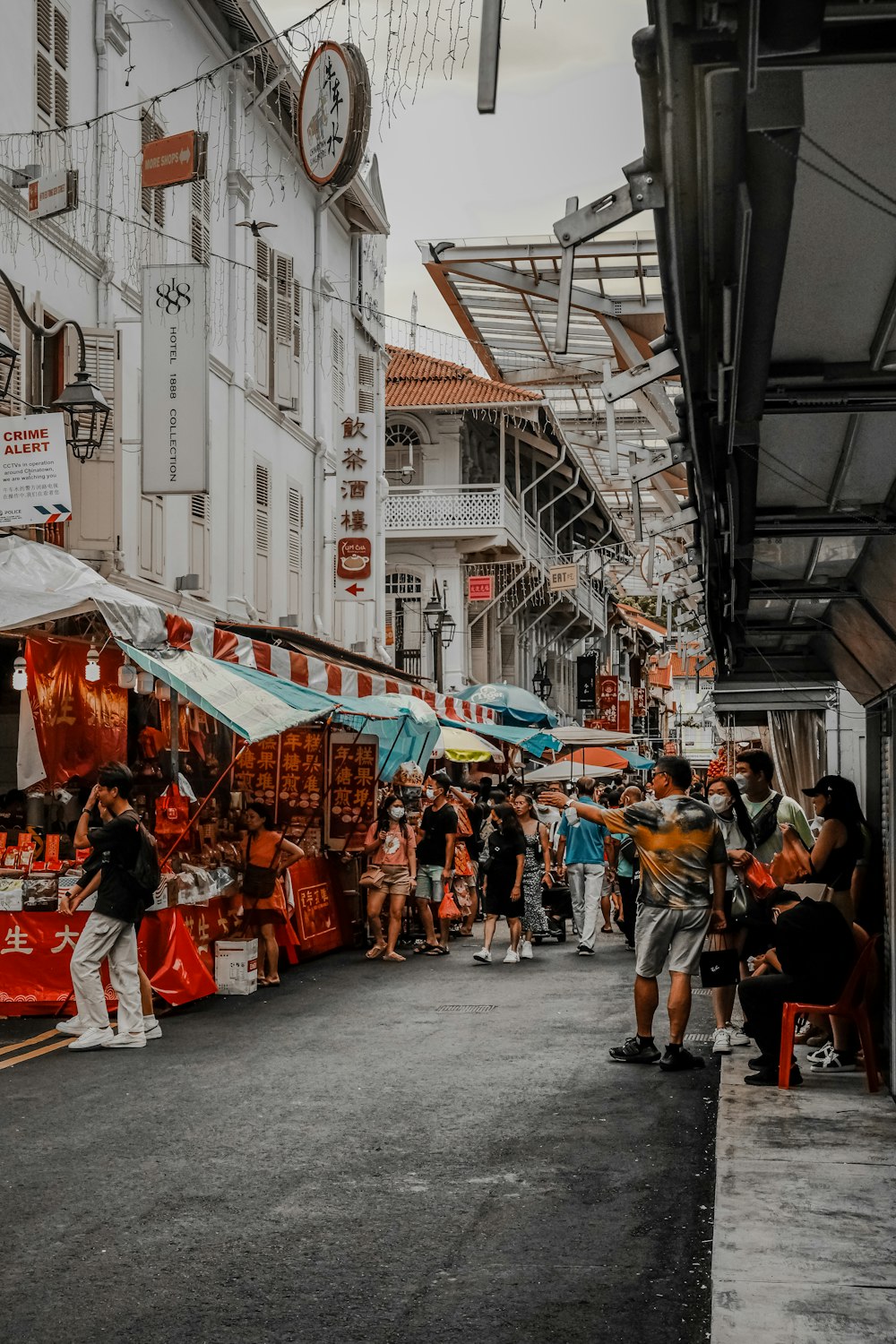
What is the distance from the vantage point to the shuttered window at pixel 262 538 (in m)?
23.4

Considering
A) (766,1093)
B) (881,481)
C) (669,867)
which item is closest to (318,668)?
(669,867)

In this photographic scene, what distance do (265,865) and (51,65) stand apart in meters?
8.88

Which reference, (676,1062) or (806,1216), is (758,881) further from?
(806,1216)

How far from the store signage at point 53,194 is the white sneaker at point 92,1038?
714 cm

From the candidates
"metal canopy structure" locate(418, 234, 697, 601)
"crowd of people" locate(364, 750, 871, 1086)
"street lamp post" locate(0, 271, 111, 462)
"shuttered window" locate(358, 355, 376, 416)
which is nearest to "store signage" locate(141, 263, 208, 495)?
"street lamp post" locate(0, 271, 111, 462)

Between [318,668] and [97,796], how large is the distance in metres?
5.79

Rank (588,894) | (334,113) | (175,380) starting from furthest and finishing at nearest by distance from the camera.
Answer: (588,894)
(175,380)
(334,113)

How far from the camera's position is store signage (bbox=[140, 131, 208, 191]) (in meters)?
12.8

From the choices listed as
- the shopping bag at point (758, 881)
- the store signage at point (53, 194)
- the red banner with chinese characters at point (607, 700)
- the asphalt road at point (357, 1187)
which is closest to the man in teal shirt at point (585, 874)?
the asphalt road at point (357, 1187)

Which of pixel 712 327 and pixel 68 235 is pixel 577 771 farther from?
pixel 712 327

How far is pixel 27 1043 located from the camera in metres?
10.6

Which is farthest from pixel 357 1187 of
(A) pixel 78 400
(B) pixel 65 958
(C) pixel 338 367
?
(C) pixel 338 367

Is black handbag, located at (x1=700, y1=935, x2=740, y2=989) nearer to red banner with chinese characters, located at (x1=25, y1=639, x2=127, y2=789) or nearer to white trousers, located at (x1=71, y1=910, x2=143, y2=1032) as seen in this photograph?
white trousers, located at (x1=71, y1=910, x2=143, y2=1032)

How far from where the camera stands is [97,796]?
10977 mm
